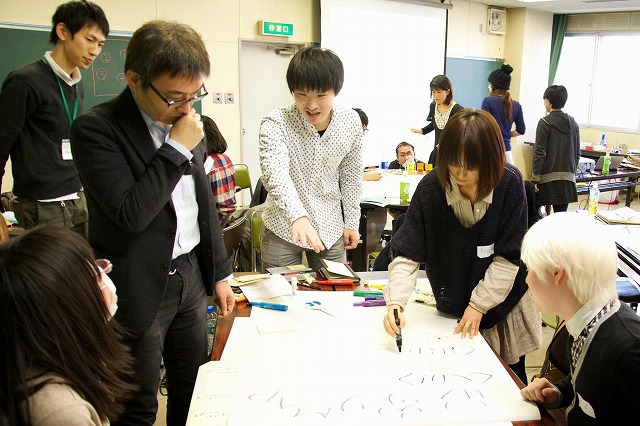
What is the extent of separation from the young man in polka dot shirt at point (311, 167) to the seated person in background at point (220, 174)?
44.1 inches

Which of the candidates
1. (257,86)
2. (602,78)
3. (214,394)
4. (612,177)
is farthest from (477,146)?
(602,78)

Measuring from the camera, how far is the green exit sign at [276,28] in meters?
5.50

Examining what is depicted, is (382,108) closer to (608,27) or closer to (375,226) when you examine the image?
(375,226)

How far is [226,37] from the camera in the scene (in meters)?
5.40

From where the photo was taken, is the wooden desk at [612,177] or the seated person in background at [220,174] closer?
the seated person in background at [220,174]

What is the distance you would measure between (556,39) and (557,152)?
14.8ft

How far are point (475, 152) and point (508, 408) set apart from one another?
620mm

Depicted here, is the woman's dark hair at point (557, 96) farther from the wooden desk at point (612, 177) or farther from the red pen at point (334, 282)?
the red pen at point (334, 282)

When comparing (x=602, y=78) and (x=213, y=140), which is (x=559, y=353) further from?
(x=602, y=78)

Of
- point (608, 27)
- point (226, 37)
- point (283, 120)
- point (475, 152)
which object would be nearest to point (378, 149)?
point (226, 37)

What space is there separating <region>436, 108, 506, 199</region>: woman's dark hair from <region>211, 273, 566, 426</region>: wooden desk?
0.47 metres

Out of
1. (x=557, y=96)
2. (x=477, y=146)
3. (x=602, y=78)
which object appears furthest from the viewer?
(x=602, y=78)

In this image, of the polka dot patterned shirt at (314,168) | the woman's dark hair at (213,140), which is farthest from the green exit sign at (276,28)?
the polka dot patterned shirt at (314,168)

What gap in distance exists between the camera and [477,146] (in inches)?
52.3
